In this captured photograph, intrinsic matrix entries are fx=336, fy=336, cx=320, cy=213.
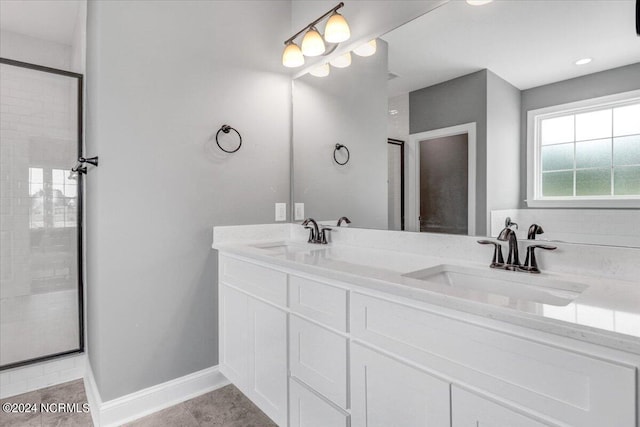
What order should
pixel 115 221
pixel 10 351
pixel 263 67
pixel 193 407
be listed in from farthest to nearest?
1. pixel 263 67
2. pixel 10 351
3. pixel 193 407
4. pixel 115 221

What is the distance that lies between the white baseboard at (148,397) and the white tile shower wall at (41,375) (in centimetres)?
16

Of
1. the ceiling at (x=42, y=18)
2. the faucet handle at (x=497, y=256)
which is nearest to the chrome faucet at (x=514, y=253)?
the faucet handle at (x=497, y=256)

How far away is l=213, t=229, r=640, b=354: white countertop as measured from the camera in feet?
2.10

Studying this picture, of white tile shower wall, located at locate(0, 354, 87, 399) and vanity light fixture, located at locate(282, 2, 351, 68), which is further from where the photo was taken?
white tile shower wall, located at locate(0, 354, 87, 399)

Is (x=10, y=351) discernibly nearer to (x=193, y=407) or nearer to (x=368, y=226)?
(x=193, y=407)

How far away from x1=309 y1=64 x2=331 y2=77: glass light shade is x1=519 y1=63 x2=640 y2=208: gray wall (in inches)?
46.7

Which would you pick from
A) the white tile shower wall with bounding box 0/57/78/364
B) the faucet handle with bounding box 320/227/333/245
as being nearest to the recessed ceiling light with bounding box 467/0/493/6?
the faucet handle with bounding box 320/227/333/245

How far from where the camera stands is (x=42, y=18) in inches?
96.1

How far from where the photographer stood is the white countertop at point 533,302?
2.10 feet

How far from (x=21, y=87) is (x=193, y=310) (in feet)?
5.85

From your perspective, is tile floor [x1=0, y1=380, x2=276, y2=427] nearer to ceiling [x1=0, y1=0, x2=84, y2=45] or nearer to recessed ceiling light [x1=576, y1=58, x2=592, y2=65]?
recessed ceiling light [x1=576, y1=58, x2=592, y2=65]

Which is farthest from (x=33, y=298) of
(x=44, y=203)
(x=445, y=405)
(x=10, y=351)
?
(x=445, y=405)

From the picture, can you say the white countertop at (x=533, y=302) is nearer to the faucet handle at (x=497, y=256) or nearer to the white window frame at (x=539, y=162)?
the faucet handle at (x=497, y=256)

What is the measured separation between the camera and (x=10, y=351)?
2.05 m
